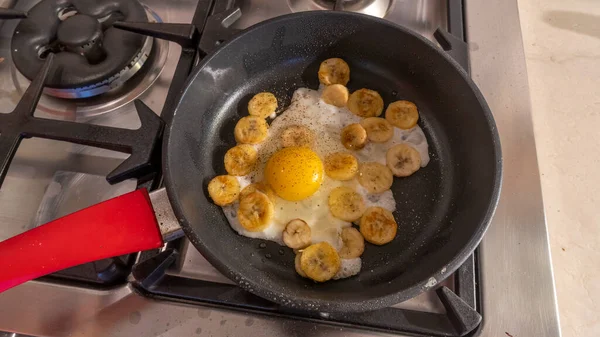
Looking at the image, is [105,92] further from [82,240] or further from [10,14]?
[82,240]

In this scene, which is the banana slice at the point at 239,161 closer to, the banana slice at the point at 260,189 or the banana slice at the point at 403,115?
the banana slice at the point at 260,189

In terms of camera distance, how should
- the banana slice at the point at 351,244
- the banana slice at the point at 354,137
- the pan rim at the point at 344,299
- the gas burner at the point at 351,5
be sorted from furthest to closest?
the gas burner at the point at 351,5 < the banana slice at the point at 354,137 < the banana slice at the point at 351,244 < the pan rim at the point at 344,299

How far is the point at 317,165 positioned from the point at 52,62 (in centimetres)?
69

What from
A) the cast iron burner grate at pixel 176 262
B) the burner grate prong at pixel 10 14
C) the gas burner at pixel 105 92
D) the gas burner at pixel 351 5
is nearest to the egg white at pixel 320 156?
the cast iron burner grate at pixel 176 262

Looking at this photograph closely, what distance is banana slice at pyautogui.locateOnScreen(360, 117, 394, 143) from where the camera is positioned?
1.10 meters

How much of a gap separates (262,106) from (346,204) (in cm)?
35

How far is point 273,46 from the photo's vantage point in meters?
1.16

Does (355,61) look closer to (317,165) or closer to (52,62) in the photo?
(317,165)

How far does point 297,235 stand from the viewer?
38.3 inches

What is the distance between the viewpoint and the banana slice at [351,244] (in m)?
0.98

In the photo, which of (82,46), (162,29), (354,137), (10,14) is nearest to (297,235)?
(354,137)

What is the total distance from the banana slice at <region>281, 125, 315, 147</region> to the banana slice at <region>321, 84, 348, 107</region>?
115 mm

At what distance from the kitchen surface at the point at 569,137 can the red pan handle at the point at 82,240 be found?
36.8 inches

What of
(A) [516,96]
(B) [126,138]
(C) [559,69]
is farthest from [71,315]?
(C) [559,69]
